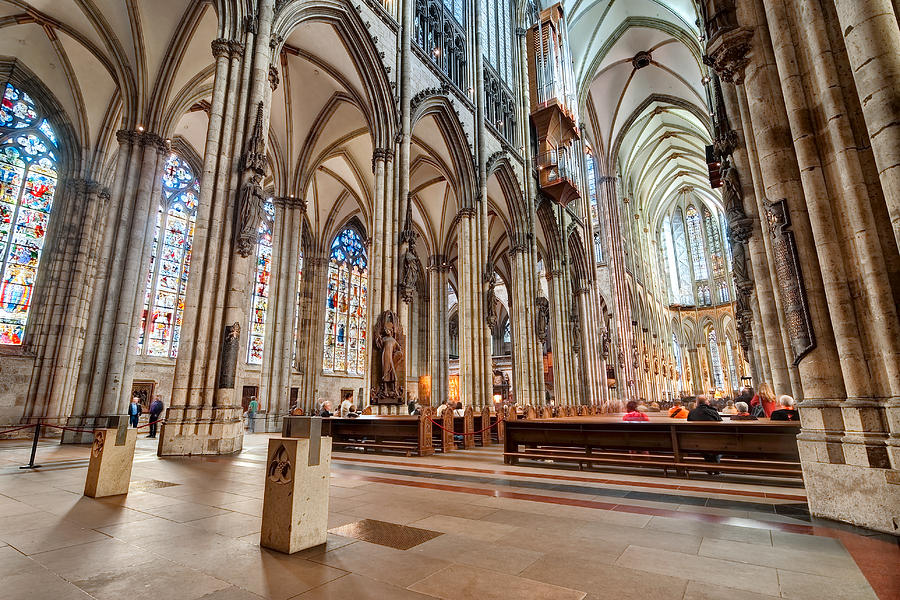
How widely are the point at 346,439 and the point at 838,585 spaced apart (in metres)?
8.92

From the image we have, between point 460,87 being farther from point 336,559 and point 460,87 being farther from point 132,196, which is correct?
point 336,559

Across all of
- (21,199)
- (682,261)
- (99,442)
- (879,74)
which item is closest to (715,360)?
(682,261)

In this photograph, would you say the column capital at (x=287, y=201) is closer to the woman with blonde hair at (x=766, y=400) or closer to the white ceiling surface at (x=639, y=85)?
the woman with blonde hair at (x=766, y=400)

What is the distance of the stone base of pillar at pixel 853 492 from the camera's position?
3.37 metres

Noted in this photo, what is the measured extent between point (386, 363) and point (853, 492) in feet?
29.7

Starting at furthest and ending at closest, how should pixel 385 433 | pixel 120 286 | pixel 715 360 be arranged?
pixel 715 360 < pixel 120 286 < pixel 385 433

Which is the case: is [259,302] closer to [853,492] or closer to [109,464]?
[109,464]

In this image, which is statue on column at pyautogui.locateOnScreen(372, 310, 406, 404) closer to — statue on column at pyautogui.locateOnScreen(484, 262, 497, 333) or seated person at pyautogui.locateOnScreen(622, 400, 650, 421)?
statue on column at pyautogui.locateOnScreen(484, 262, 497, 333)

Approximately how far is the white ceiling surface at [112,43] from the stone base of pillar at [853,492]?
619 inches

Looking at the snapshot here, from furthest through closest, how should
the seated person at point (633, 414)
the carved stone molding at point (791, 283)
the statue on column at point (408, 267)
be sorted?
the statue on column at point (408, 267) < the seated person at point (633, 414) < the carved stone molding at point (791, 283)

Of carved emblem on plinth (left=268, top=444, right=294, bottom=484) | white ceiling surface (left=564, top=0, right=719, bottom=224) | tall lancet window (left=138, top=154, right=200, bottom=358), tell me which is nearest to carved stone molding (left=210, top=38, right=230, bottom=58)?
carved emblem on plinth (left=268, top=444, right=294, bottom=484)

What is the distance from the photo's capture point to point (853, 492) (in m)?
3.60

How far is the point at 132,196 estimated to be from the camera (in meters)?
12.2

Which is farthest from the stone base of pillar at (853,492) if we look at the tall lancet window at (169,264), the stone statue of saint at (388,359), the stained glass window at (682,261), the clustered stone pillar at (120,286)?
the stained glass window at (682,261)
